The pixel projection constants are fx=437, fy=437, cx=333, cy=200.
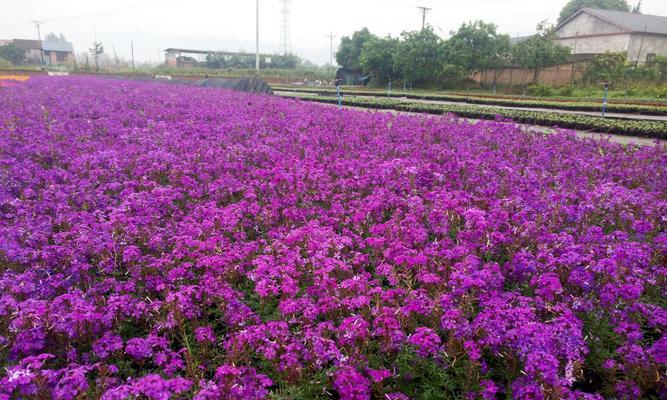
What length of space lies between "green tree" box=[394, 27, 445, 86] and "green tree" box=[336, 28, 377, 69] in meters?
12.8

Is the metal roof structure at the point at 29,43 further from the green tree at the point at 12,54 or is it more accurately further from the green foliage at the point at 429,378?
the green foliage at the point at 429,378

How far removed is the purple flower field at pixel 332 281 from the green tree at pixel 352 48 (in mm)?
60072

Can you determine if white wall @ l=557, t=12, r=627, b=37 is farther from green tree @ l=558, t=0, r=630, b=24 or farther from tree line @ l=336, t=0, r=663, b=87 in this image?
green tree @ l=558, t=0, r=630, b=24

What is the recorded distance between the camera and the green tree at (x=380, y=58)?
54.5m

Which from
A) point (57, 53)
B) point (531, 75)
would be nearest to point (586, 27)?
point (531, 75)

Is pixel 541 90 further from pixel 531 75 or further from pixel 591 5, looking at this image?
pixel 591 5

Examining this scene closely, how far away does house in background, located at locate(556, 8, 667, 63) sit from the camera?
47750 millimetres

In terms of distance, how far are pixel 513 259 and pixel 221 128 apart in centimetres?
904

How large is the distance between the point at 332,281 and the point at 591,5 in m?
97.3

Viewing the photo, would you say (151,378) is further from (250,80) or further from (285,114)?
(250,80)

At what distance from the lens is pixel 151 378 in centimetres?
251

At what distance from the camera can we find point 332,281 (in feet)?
12.4

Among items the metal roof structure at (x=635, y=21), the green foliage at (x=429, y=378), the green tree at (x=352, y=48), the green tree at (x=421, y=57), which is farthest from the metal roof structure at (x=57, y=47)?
the green foliage at (x=429, y=378)

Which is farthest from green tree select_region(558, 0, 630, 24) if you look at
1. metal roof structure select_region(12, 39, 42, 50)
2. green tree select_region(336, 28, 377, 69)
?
metal roof structure select_region(12, 39, 42, 50)
